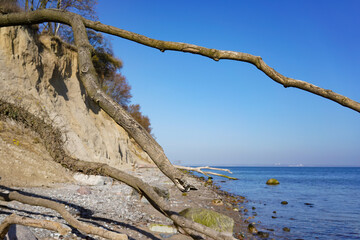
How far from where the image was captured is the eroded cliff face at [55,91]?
1327 cm

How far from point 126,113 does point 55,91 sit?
16508 millimetres

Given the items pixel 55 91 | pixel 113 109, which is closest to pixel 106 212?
pixel 113 109

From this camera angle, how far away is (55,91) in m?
16.6

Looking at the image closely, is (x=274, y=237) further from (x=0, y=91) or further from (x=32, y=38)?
(x=32, y=38)

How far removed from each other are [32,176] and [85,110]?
978 cm

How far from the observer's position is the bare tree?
1.76m

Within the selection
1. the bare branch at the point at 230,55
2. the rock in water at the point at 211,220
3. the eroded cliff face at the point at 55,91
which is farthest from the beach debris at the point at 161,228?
the eroded cliff face at the point at 55,91

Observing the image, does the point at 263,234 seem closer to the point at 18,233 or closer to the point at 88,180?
the point at 88,180

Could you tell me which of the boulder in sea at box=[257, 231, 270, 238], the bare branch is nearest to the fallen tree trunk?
the bare branch

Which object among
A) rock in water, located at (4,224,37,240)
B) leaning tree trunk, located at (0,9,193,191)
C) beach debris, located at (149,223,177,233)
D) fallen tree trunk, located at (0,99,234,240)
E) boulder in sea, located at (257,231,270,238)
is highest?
leaning tree trunk, located at (0,9,193,191)

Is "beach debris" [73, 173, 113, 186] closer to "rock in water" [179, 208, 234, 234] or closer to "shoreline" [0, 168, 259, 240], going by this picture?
"shoreline" [0, 168, 259, 240]

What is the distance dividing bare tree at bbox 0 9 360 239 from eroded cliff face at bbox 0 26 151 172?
11035mm

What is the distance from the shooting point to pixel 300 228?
1117 centimetres

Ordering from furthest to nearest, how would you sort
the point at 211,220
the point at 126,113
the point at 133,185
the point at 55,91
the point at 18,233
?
the point at 55,91 < the point at 211,220 < the point at 18,233 < the point at 133,185 < the point at 126,113
